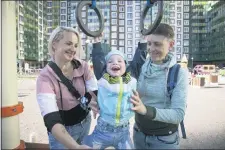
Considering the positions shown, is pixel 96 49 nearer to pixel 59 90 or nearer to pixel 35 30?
pixel 59 90

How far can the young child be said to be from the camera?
1181 millimetres

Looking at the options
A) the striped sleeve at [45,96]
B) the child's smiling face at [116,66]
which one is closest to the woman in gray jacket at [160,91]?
the child's smiling face at [116,66]

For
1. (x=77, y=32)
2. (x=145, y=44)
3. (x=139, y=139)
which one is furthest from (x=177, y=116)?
(x=77, y=32)

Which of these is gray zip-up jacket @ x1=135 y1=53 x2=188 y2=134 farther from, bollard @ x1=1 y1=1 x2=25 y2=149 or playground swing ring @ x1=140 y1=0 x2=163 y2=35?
bollard @ x1=1 y1=1 x2=25 y2=149

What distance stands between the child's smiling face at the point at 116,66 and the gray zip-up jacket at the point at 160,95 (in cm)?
15

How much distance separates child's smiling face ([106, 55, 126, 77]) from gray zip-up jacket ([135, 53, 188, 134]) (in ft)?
0.50

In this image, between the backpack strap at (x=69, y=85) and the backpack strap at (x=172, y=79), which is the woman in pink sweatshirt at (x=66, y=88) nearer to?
the backpack strap at (x=69, y=85)

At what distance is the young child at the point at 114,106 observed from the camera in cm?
118

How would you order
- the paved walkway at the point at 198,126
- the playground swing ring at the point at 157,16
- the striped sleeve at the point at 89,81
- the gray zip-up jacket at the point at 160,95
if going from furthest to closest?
the paved walkway at the point at 198,126
the striped sleeve at the point at 89,81
the gray zip-up jacket at the point at 160,95
the playground swing ring at the point at 157,16

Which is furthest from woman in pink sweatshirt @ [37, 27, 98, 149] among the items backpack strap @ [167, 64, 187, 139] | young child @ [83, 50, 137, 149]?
backpack strap @ [167, 64, 187, 139]

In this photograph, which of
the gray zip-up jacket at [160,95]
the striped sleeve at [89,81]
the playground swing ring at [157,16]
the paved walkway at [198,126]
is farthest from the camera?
the paved walkway at [198,126]

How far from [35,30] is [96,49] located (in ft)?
72.2

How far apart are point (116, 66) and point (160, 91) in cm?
24

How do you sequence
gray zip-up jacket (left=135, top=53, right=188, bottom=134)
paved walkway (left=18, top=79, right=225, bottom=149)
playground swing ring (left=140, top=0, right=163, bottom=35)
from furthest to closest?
paved walkway (left=18, top=79, right=225, bottom=149)
gray zip-up jacket (left=135, top=53, right=188, bottom=134)
playground swing ring (left=140, top=0, right=163, bottom=35)
